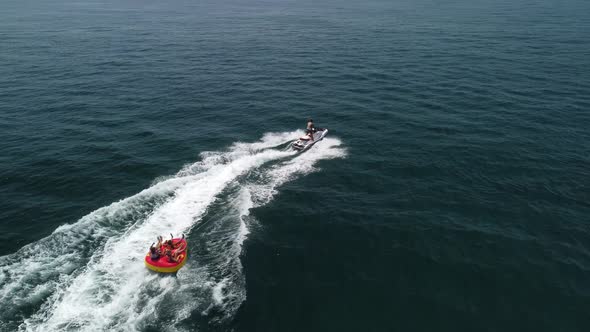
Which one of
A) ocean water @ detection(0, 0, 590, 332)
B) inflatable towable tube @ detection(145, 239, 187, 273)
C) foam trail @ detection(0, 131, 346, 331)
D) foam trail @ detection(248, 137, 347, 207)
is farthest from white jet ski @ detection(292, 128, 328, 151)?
inflatable towable tube @ detection(145, 239, 187, 273)

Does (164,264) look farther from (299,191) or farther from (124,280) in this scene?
(299,191)

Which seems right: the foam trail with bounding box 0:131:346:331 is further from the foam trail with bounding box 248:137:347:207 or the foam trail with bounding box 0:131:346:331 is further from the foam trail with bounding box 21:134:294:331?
the foam trail with bounding box 248:137:347:207

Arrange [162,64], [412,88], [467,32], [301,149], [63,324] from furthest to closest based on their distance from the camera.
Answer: [467,32]
[162,64]
[412,88]
[301,149]
[63,324]

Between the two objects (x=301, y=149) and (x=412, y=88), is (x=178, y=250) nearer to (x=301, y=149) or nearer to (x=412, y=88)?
(x=301, y=149)

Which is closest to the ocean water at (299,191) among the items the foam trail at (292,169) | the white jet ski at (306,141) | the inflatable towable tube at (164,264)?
the foam trail at (292,169)

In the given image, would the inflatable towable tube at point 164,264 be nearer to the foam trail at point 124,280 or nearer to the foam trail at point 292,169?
the foam trail at point 124,280

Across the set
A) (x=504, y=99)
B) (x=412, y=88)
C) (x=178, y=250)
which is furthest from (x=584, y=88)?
(x=178, y=250)

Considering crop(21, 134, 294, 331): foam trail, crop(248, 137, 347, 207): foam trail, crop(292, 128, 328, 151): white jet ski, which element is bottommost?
crop(21, 134, 294, 331): foam trail
